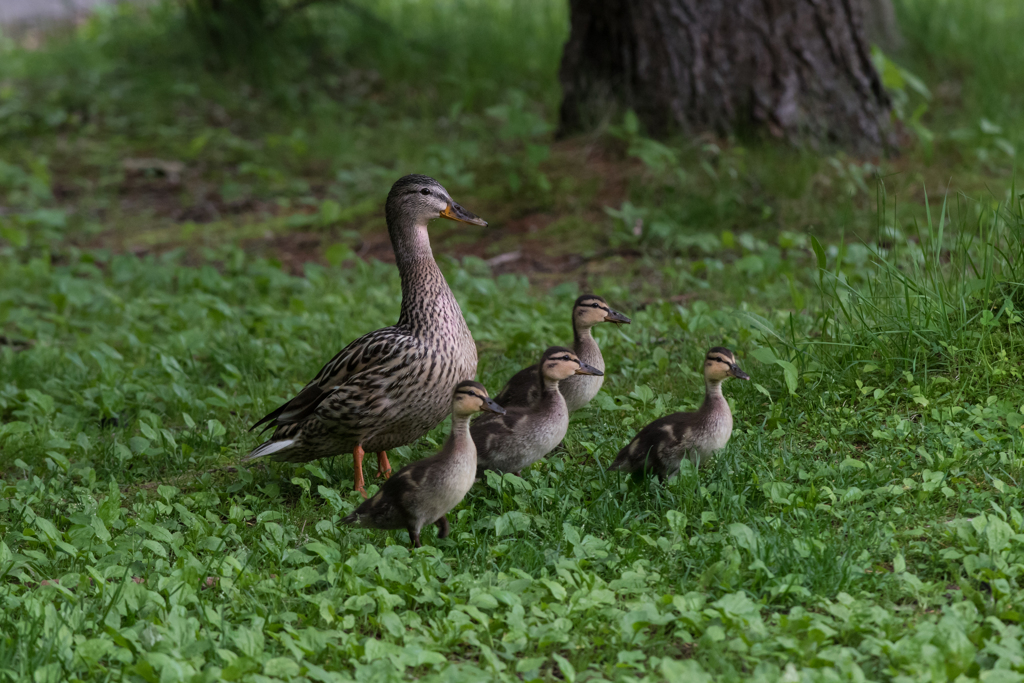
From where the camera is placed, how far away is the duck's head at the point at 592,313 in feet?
18.2

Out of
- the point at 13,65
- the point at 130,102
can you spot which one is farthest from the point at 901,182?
the point at 13,65

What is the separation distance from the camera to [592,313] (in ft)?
18.2

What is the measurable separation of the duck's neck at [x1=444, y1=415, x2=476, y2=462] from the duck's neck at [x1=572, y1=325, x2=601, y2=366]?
4.12 ft

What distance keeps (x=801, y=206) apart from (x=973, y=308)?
313 cm

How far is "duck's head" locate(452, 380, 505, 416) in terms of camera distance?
174 inches

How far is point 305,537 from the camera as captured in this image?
4.38 meters

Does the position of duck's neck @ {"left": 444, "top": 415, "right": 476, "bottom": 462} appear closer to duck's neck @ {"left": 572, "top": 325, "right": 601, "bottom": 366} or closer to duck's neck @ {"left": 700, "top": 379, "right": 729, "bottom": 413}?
duck's neck @ {"left": 700, "top": 379, "right": 729, "bottom": 413}

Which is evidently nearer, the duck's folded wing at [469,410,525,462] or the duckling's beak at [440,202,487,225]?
the duck's folded wing at [469,410,525,462]

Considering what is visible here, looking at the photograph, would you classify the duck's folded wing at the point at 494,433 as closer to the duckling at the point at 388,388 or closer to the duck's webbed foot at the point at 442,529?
the duckling at the point at 388,388

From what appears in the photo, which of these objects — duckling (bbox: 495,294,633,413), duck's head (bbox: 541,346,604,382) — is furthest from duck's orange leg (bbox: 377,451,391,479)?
duck's head (bbox: 541,346,604,382)

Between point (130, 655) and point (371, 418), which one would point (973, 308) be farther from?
point (130, 655)

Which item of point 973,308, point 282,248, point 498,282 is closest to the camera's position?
point 973,308

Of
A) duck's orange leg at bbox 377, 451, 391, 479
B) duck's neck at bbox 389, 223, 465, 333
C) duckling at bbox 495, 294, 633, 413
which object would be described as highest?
duck's neck at bbox 389, 223, 465, 333

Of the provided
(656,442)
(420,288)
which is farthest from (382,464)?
(656,442)
